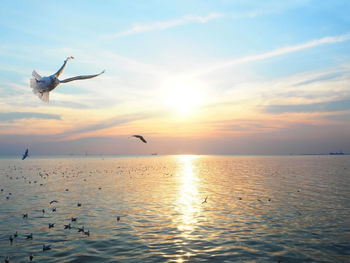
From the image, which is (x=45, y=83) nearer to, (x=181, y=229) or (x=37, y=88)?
(x=37, y=88)

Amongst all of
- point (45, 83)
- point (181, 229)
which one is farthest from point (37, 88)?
point (181, 229)

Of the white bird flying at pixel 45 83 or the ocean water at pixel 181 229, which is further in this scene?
the ocean water at pixel 181 229

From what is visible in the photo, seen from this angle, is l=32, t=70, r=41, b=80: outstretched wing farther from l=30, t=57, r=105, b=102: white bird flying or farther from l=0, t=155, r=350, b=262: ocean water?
l=0, t=155, r=350, b=262: ocean water

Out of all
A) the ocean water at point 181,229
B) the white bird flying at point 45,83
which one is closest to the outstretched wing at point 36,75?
the white bird flying at point 45,83

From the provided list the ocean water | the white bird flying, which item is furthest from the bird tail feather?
the ocean water

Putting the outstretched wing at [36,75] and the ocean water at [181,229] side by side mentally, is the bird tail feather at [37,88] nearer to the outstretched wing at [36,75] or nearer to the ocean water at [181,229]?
the outstretched wing at [36,75]

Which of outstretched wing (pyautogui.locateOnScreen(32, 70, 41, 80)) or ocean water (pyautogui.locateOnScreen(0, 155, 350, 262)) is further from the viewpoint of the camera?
ocean water (pyautogui.locateOnScreen(0, 155, 350, 262))

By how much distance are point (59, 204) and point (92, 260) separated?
21331 mm

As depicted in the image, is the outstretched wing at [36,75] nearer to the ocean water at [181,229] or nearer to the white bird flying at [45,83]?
the white bird flying at [45,83]

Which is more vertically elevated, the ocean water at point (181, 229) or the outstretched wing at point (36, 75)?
the outstretched wing at point (36, 75)

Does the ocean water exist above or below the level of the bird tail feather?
below

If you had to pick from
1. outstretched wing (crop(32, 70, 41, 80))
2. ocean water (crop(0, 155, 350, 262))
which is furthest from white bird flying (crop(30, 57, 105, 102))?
ocean water (crop(0, 155, 350, 262))

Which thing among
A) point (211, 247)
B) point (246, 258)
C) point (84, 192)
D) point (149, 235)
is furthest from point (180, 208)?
point (84, 192)

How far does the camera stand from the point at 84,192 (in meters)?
48.7
